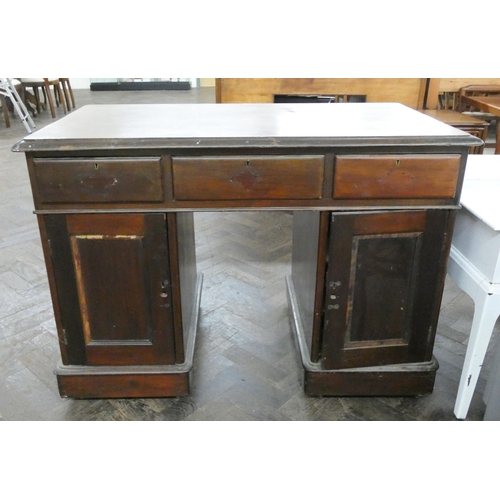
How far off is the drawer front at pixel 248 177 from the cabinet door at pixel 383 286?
0.15m

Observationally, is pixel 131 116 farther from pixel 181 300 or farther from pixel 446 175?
pixel 446 175

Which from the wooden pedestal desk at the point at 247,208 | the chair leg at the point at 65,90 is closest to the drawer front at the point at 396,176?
the wooden pedestal desk at the point at 247,208

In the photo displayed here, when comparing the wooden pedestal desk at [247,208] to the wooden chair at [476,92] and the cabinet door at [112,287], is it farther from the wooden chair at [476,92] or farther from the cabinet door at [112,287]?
the wooden chair at [476,92]

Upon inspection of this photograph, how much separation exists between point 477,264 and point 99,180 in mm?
1141

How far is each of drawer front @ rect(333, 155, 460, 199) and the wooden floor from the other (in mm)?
736

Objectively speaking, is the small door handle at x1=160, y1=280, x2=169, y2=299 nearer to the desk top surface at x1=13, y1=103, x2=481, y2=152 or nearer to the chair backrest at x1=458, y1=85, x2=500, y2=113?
the desk top surface at x1=13, y1=103, x2=481, y2=152

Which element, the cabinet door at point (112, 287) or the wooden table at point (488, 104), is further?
the wooden table at point (488, 104)

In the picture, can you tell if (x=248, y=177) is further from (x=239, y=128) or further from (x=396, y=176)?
(x=396, y=176)

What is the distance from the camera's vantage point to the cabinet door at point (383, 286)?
1463 mm

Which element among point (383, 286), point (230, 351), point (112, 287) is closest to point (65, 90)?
point (230, 351)

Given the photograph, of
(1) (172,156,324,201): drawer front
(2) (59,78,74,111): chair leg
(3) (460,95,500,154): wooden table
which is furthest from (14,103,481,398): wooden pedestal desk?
(2) (59,78,74,111): chair leg

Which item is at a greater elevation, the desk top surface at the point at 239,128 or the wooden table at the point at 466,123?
the desk top surface at the point at 239,128

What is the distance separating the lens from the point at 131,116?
5.37ft

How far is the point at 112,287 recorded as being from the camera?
1536 mm
